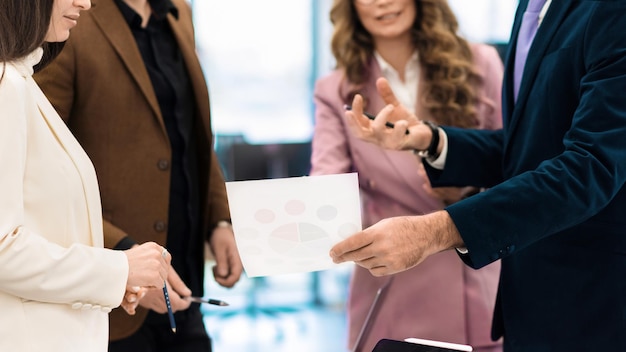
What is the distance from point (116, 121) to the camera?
6.62 feet

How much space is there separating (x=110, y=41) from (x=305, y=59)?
439cm

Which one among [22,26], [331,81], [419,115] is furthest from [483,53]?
[22,26]

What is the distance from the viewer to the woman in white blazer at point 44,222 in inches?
53.0

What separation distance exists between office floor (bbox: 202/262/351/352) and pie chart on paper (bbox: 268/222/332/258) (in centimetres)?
368

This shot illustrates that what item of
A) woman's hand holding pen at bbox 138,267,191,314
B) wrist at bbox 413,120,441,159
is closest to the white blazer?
woman's hand holding pen at bbox 138,267,191,314

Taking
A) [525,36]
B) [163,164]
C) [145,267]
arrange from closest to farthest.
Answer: [145,267] → [525,36] → [163,164]

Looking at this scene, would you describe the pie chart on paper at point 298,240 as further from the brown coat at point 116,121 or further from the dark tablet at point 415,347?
the brown coat at point 116,121

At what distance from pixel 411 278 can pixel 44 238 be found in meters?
1.33

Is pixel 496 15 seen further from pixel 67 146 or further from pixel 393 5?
pixel 67 146

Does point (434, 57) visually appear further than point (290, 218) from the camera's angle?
Yes

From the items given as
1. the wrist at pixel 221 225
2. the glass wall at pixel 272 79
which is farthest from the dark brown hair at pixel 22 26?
the glass wall at pixel 272 79

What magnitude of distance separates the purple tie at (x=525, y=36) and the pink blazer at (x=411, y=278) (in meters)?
0.55

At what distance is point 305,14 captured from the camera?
6.27 meters

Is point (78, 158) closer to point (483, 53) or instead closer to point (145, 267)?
point (145, 267)
